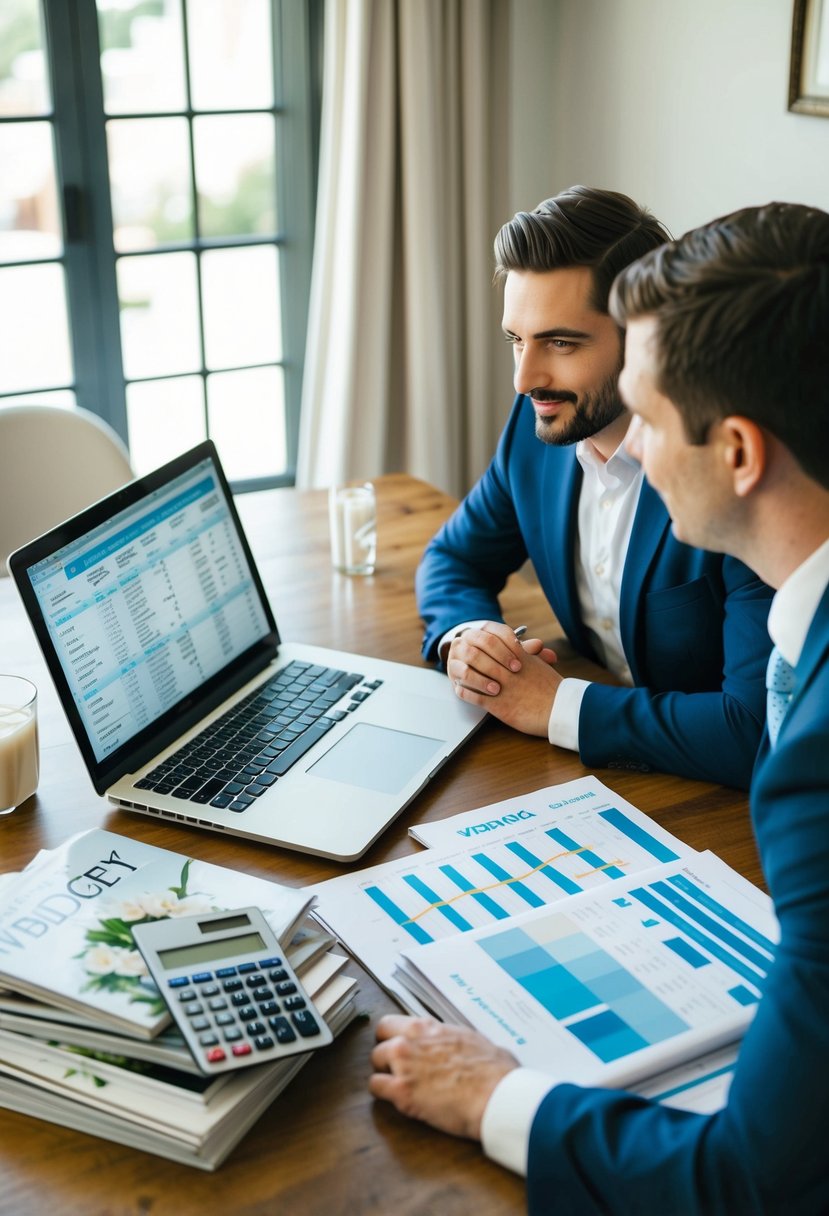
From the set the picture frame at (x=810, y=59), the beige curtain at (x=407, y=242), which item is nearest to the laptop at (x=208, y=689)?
the picture frame at (x=810, y=59)

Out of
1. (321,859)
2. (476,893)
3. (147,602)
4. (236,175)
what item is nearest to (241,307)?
(236,175)

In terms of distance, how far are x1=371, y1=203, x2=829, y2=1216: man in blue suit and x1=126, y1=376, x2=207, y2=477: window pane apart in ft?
8.36

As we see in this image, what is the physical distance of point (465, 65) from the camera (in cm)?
318

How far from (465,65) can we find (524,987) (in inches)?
106

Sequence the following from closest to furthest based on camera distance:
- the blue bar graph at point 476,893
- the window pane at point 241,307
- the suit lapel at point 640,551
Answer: the blue bar graph at point 476,893
the suit lapel at point 640,551
the window pane at point 241,307

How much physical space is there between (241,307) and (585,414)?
6.50 feet

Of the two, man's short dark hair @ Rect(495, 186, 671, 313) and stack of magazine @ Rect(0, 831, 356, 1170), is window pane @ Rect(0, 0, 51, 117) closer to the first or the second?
man's short dark hair @ Rect(495, 186, 671, 313)

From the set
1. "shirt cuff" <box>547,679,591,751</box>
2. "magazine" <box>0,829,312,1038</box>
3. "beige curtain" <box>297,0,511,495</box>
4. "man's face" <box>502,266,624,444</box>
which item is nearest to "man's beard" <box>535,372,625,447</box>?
"man's face" <box>502,266,624,444</box>

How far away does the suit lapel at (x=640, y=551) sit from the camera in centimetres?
164

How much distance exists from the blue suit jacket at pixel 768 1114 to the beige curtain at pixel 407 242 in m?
2.50

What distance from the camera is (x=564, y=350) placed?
170cm

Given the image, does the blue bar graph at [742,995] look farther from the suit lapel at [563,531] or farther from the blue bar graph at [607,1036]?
the suit lapel at [563,531]

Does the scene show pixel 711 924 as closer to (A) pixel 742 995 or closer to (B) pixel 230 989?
(A) pixel 742 995

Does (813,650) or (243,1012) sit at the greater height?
(813,650)
